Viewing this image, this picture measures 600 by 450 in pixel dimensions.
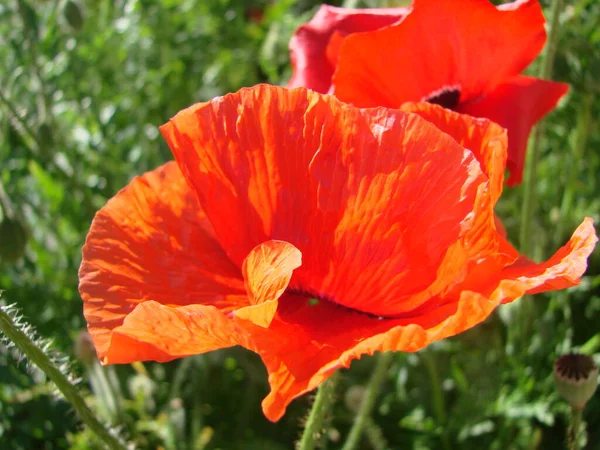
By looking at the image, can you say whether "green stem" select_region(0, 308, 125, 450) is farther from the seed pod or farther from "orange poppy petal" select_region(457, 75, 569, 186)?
the seed pod

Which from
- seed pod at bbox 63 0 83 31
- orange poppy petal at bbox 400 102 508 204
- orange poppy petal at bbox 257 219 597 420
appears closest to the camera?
orange poppy petal at bbox 257 219 597 420

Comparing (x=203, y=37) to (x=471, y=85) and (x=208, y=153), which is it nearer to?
(x=471, y=85)

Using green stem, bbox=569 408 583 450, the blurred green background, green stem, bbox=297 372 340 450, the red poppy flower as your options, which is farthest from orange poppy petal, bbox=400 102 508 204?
the blurred green background

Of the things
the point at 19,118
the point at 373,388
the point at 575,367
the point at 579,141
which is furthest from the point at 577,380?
the point at 19,118

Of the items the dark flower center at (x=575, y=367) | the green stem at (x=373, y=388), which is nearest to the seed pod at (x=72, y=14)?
the green stem at (x=373, y=388)

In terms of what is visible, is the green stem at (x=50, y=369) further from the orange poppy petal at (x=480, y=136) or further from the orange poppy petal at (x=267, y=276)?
the orange poppy petal at (x=480, y=136)
